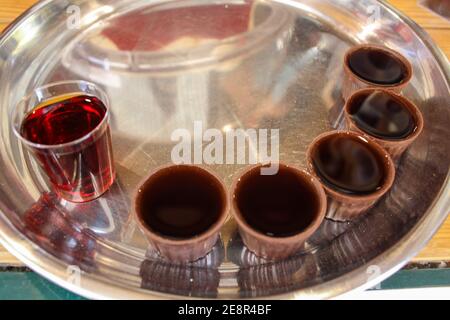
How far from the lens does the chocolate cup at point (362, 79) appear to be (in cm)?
98

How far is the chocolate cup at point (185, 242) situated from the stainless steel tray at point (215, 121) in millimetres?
26

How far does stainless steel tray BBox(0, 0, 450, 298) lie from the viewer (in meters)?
0.73

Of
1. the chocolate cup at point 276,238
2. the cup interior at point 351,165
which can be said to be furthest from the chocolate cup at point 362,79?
the chocolate cup at point 276,238

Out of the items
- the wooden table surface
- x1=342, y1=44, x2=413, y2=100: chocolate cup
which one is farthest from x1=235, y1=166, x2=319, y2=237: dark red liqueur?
the wooden table surface

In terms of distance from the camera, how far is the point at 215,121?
1.00 metres

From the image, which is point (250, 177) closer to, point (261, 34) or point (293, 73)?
point (293, 73)

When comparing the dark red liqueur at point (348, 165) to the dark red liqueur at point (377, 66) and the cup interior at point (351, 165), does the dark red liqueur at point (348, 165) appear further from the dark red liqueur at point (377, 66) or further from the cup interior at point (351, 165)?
the dark red liqueur at point (377, 66)

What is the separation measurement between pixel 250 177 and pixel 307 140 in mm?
231

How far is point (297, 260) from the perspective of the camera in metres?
0.77

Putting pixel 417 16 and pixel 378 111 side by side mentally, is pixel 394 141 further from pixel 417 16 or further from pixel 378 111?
pixel 417 16

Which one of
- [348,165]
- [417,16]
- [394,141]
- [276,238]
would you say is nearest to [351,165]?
[348,165]

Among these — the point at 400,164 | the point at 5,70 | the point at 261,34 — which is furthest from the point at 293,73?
the point at 5,70

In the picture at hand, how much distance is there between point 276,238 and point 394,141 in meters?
0.34

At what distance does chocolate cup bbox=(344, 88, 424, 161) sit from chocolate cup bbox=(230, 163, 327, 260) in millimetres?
182
